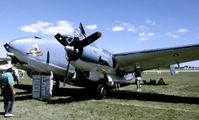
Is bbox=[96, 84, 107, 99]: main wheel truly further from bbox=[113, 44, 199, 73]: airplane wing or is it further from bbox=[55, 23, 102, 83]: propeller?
bbox=[55, 23, 102, 83]: propeller

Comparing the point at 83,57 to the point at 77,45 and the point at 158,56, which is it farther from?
the point at 158,56

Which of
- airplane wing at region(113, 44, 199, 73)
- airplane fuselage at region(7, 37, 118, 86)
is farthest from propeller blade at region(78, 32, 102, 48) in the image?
airplane wing at region(113, 44, 199, 73)

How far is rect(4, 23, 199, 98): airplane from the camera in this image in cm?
833

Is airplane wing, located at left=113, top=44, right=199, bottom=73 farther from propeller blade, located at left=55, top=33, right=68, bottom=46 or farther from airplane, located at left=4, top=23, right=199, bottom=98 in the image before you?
propeller blade, located at left=55, top=33, right=68, bottom=46

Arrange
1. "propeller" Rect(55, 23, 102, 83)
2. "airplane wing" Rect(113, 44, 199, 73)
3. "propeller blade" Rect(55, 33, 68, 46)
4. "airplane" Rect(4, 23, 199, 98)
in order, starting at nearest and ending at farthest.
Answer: "propeller" Rect(55, 23, 102, 83) < "airplane" Rect(4, 23, 199, 98) < "propeller blade" Rect(55, 33, 68, 46) < "airplane wing" Rect(113, 44, 199, 73)

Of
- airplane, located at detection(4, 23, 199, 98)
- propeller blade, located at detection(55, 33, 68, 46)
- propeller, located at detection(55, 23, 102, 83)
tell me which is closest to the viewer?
propeller, located at detection(55, 23, 102, 83)

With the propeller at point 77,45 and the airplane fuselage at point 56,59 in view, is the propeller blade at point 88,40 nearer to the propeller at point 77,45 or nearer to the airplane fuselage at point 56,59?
the propeller at point 77,45

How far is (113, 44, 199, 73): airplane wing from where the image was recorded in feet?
28.6

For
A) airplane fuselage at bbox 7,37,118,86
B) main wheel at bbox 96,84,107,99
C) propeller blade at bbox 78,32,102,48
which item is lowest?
main wheel at bbox 96,84,107,99

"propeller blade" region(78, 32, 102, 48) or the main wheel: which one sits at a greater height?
"propeller blade" region(78, 32, 102, 48)

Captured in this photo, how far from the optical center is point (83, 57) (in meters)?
8.32

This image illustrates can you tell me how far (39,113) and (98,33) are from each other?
13.1 feet

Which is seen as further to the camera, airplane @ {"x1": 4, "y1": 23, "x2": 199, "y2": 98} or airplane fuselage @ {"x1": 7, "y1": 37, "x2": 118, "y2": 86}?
airplane fuselage @ {"x1": 7, "y1": 37, "x2": 118, "y2": 86}

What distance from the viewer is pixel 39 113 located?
629 centimetres
